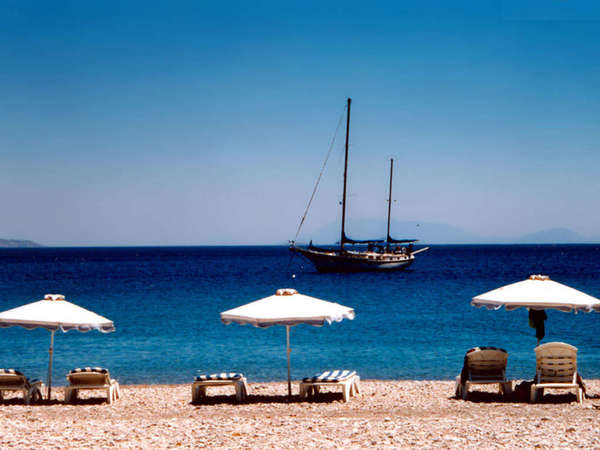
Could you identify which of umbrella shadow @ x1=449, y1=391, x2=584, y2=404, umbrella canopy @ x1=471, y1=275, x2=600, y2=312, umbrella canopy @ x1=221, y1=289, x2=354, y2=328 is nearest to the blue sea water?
umbrella shadow @ x1=449, y1=391, x2=584, y2=404

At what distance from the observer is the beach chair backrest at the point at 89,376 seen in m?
11.6

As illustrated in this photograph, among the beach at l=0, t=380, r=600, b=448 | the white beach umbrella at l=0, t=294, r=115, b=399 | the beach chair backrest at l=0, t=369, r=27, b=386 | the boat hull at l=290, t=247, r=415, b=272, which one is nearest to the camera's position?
the beach at l=0, t=380, r=600, b=448

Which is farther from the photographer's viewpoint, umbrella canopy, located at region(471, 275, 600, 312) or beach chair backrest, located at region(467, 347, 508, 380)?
beach chair backrest, located at region(467, 347, 508, 380)

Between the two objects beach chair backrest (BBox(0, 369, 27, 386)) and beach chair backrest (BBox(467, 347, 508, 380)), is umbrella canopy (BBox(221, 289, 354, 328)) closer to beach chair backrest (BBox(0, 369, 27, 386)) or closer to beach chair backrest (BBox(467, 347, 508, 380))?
beach chair backrest (BBox(467, 347, 508, 380))

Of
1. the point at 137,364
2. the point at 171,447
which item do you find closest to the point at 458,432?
the point at 171,447

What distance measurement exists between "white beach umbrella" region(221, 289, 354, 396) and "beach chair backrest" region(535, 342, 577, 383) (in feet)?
10.4

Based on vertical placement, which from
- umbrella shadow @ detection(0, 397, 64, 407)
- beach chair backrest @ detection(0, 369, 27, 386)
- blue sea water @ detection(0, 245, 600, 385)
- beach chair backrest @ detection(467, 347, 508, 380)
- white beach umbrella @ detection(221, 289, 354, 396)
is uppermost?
white beach umbrella @ detection(221, 289, 354, 396)

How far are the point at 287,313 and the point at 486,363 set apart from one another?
11.6 feet

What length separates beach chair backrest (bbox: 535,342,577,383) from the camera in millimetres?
10867

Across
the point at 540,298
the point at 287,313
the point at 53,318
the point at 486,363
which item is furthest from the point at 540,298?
the point at 53,318

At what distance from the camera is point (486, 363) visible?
1151cm

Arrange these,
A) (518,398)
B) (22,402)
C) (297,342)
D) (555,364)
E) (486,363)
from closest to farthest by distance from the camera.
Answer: (555,364), (518,398), (486,363), (22,402), (297,342)

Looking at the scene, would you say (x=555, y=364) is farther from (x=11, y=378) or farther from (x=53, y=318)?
(x=11, y=378)

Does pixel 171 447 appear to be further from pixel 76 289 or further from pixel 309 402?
pixel 76 289
